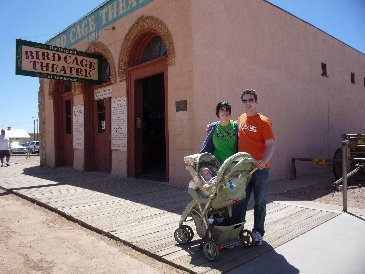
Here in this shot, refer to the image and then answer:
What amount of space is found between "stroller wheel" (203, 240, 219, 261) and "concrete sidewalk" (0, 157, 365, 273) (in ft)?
0.21

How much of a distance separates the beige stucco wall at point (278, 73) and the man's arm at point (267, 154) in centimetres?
393

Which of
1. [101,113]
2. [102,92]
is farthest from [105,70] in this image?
A: [101,113]

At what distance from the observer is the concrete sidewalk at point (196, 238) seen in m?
3.31

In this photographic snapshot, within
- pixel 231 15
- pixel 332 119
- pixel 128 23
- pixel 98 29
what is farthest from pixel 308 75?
pixel 98 29

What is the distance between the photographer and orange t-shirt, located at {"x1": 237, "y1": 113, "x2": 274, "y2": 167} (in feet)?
12.2

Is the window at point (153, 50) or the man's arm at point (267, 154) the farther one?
the window at point (153, 50)

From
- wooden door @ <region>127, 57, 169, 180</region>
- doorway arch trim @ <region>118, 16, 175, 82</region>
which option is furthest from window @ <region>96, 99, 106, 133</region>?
wooden door @ <region>127, 57, 169, 180</region>

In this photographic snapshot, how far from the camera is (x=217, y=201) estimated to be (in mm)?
3395

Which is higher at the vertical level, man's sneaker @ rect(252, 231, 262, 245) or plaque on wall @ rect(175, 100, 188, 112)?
plaque on wall @ rect(175, 100, 188, 112)

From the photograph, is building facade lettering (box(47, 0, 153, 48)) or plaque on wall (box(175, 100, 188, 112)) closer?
plaque on wall (box(175, 100, 188, 112))

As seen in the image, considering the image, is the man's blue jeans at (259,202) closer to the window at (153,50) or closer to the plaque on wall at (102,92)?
the window at (153,50)

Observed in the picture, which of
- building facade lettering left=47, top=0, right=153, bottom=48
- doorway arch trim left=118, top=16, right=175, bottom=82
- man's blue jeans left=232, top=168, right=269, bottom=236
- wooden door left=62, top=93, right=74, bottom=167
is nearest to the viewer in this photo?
man's blue jeans left=232, top=168, right=269, bottom=236

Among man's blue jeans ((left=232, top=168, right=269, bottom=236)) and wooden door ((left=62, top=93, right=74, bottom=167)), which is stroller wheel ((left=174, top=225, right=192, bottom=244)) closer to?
man's blue jeans ((left=232, top=168, right=269, bottom=236))

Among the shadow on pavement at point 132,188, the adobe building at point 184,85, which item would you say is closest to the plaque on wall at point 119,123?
the adobe building at point 184,85
